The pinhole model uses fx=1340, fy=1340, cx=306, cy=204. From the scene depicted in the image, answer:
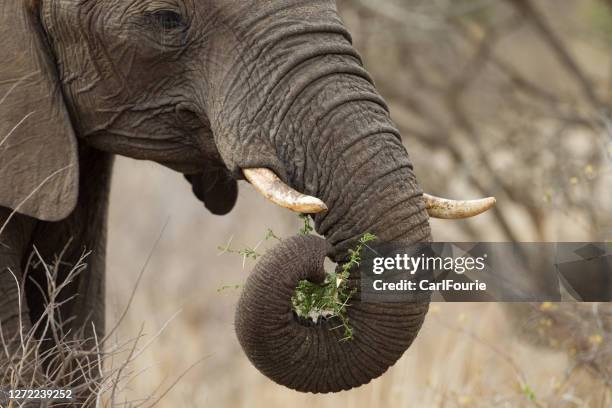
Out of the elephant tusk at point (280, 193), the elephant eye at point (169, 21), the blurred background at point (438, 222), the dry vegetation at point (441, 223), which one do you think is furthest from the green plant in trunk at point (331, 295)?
the blurred background at point (438, 222)

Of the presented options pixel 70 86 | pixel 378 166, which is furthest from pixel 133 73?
pixel 378 166

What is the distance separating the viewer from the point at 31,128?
3787 mm

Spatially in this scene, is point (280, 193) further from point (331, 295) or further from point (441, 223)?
point (441, 223)

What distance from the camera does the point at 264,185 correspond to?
345 centimetres

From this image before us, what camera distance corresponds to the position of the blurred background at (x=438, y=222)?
6.41m

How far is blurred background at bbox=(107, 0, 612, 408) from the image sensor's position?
6.41 metres

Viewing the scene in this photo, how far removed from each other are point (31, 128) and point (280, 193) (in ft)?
2.74

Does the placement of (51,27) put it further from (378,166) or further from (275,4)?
(378,166)

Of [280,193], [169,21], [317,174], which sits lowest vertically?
[280,193]

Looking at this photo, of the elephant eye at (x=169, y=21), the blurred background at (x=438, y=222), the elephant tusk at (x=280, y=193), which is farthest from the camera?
the blurred background at (x=438, y=222)

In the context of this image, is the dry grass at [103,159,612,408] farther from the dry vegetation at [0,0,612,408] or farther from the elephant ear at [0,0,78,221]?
the elephant ear at [0,0,78,221]

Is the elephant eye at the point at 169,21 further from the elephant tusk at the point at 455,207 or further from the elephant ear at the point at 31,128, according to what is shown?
the elephant tusk at the point at 455,207

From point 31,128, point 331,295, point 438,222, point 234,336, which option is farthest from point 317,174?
point 438,222

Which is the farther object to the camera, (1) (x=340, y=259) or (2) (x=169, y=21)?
(2) (x=169, y=21)
